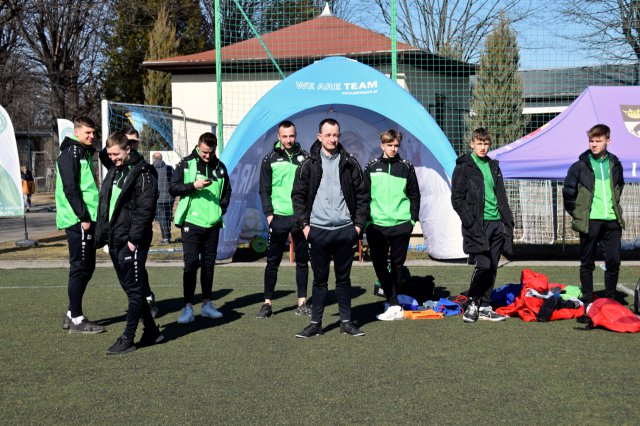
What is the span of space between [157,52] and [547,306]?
22453 mm

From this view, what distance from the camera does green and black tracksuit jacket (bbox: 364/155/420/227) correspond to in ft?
24.6

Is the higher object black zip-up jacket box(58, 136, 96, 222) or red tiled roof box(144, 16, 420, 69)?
red tiled roof box(144, 16, 420, 69)

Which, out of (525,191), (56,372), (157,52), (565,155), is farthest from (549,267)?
(157,52)

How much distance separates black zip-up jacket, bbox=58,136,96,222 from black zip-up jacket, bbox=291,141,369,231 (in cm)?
186

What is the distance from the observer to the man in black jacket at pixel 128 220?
19.6 feet

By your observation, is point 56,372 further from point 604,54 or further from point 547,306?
point 604,54

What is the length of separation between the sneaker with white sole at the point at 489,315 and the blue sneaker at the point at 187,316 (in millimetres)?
2727

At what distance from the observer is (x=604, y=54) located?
43.7 ft

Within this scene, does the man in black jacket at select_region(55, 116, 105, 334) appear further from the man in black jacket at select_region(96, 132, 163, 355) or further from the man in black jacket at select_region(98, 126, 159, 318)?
the man in black jacket at select_region(96, 132, 163, 355)

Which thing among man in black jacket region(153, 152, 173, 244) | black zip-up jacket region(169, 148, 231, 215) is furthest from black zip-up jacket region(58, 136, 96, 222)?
man in black jacket region(153, 152, 173, 244)

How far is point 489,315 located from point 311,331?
1.78 metres

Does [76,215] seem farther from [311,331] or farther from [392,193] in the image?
[392,193]

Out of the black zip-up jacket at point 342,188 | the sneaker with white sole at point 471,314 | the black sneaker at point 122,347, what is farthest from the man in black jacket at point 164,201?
the sneaker with white sole at point 471,314

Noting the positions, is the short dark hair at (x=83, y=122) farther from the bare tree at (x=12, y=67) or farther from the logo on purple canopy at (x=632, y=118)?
the bare tree at (x=12, y=67)
